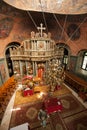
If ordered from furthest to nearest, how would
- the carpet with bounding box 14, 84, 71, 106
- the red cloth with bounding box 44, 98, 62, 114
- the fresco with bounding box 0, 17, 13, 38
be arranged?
1. the fresco with bounding box 0, 17, 13, 38
2. the carpet with bounding box 14, 84, 71, 106
3. the red cloth with bounding box 44, 98, 62, 114

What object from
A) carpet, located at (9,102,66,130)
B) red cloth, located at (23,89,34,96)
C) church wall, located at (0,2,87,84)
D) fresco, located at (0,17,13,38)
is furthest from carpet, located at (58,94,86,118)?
fresco, located at (0,17,13,38)

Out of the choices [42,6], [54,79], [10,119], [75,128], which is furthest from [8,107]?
[42,6]

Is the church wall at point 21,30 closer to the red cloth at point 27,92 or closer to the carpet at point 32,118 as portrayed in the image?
the red cloth at point 27,92

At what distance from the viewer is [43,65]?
12125 mm

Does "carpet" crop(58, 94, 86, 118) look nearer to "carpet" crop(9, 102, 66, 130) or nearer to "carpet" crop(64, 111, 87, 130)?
"carpet" crop(64, 111, 87, 130)

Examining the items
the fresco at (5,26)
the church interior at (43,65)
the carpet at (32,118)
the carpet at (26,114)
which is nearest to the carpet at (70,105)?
the church interior at (43,65)

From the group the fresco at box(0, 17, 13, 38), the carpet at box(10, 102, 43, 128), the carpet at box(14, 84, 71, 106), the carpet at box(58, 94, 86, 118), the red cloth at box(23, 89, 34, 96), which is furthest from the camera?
the fresco at box(0, 17, 13, 38)

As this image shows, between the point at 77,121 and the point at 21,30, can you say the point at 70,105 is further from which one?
the point at 21,30

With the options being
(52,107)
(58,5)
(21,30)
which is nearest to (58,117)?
(52,107)

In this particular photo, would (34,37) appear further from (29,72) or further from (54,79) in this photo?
(54,79)

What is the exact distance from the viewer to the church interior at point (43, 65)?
5777 mm

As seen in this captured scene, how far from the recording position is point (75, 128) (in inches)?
198

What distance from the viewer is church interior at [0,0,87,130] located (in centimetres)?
578

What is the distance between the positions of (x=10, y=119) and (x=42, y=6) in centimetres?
852
